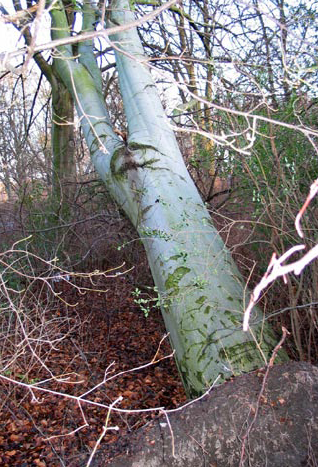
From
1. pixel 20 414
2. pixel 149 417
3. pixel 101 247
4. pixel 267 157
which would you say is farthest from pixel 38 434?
pixel 101 247

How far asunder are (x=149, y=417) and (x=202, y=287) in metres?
0.91

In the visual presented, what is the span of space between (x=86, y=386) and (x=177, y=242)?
52.2 inches

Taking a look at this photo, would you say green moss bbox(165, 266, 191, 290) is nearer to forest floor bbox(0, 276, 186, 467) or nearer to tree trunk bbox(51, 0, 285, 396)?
tree trunk bbox(51, 0, 285, 396)

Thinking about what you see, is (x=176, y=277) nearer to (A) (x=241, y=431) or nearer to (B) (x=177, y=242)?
(B) (x=177, y=242)

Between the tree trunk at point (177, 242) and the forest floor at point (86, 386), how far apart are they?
0.31 metres

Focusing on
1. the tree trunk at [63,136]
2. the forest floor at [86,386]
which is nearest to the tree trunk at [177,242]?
the forest floor at [86,386]

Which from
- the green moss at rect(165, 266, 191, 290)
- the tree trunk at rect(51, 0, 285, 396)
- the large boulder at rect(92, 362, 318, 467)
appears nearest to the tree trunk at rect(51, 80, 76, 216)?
the tree trunk at rect(51, 0, 285, 396)

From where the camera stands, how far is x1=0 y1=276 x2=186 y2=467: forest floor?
2504 millimetres

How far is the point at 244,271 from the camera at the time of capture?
3766 millimetres

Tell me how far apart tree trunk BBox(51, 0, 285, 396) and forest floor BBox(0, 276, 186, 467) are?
309mm

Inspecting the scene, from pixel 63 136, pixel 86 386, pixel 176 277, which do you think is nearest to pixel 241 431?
pixel 176 277

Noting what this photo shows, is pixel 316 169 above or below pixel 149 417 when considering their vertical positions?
above

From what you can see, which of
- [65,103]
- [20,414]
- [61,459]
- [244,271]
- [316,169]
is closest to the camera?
[61,459]

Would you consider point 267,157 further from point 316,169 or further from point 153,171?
point 153,171
